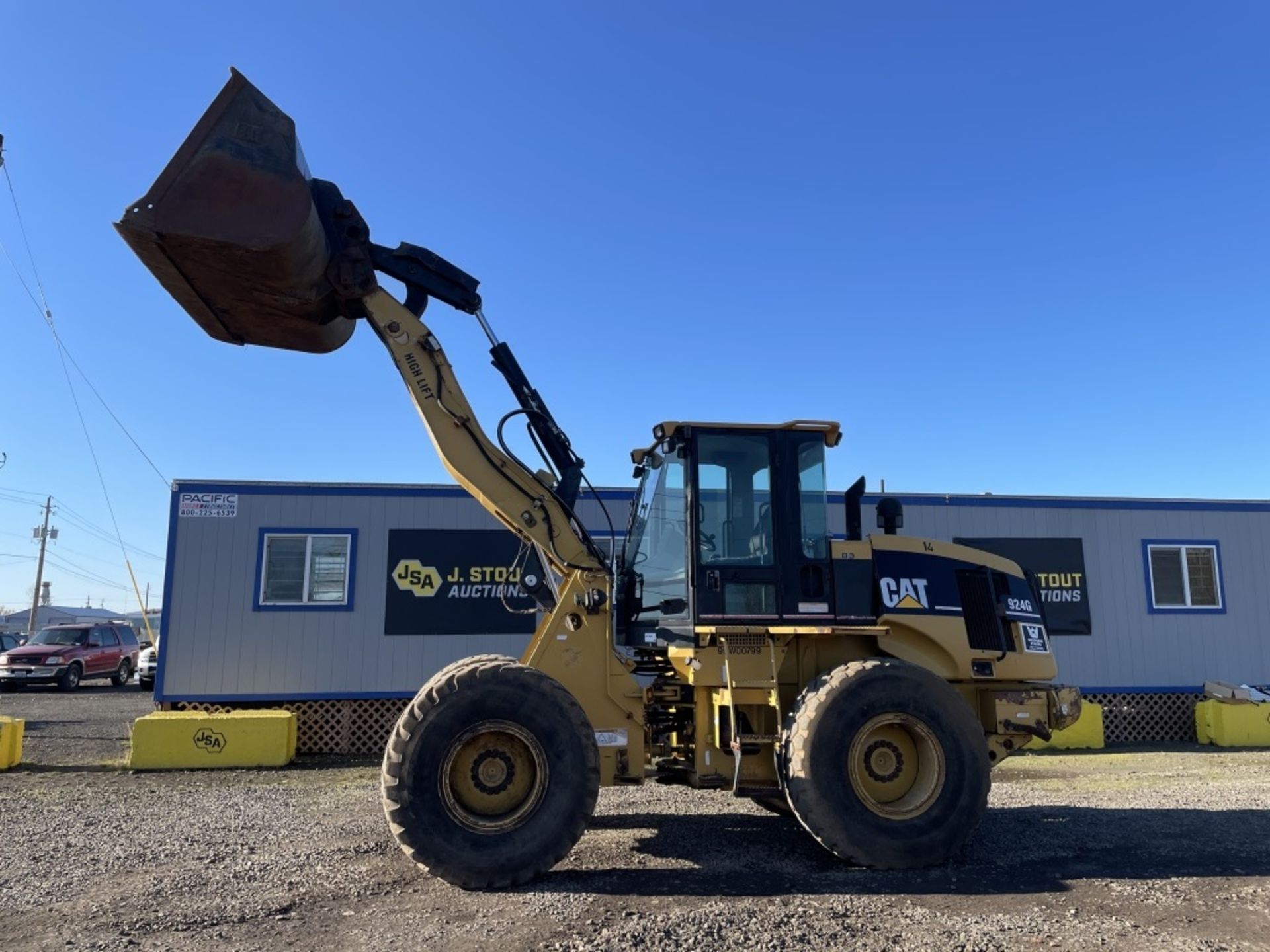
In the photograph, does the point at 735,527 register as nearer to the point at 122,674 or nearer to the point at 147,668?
the point at 147,668

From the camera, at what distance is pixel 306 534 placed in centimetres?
1234

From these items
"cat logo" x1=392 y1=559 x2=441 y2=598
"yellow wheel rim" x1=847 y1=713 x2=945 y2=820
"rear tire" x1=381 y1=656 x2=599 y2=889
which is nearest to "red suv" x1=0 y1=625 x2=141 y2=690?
"cat logo" x1=392 y1=559 x2=441 y2=598

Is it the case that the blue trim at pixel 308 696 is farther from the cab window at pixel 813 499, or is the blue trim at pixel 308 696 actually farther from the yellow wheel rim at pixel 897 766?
the yellow wheel rim at pixel 897 766

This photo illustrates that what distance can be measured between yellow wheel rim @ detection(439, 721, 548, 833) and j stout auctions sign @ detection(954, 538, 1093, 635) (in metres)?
9.52

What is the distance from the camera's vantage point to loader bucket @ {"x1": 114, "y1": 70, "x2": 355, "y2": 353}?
540 cm

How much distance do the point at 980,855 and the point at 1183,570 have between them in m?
9.79

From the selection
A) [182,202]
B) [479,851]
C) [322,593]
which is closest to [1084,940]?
[479,851]

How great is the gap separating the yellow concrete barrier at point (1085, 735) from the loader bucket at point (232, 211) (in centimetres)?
1193

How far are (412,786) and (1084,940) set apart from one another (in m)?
3.84

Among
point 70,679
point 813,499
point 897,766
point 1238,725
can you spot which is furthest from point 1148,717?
point 70,679

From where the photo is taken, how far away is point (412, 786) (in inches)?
219

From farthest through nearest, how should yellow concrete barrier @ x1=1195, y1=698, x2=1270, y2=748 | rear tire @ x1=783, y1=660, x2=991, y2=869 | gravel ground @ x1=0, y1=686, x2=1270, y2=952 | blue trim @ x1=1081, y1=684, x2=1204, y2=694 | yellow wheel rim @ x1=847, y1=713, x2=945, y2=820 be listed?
blue trim @ x1=1081, y1=684, x2=1204, y2=694, yellow concrete barrier @ x1=1195, y1=698, x2=1270, y2=748, yellow wheel rim @ x1=847, y1=713, x2=945, y2=820, rear tire @ x1=783, y1=660, x2=991, y2=869, gravel ground @ x1=0, y1=686, x2=1270, y2=952

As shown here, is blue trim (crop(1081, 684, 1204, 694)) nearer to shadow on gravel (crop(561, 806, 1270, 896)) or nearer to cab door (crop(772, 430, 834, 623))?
shadow on gravel (crop(561, 806, 1270, 896))

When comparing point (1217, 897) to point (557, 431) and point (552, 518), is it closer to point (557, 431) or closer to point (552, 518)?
point (552, 518)
